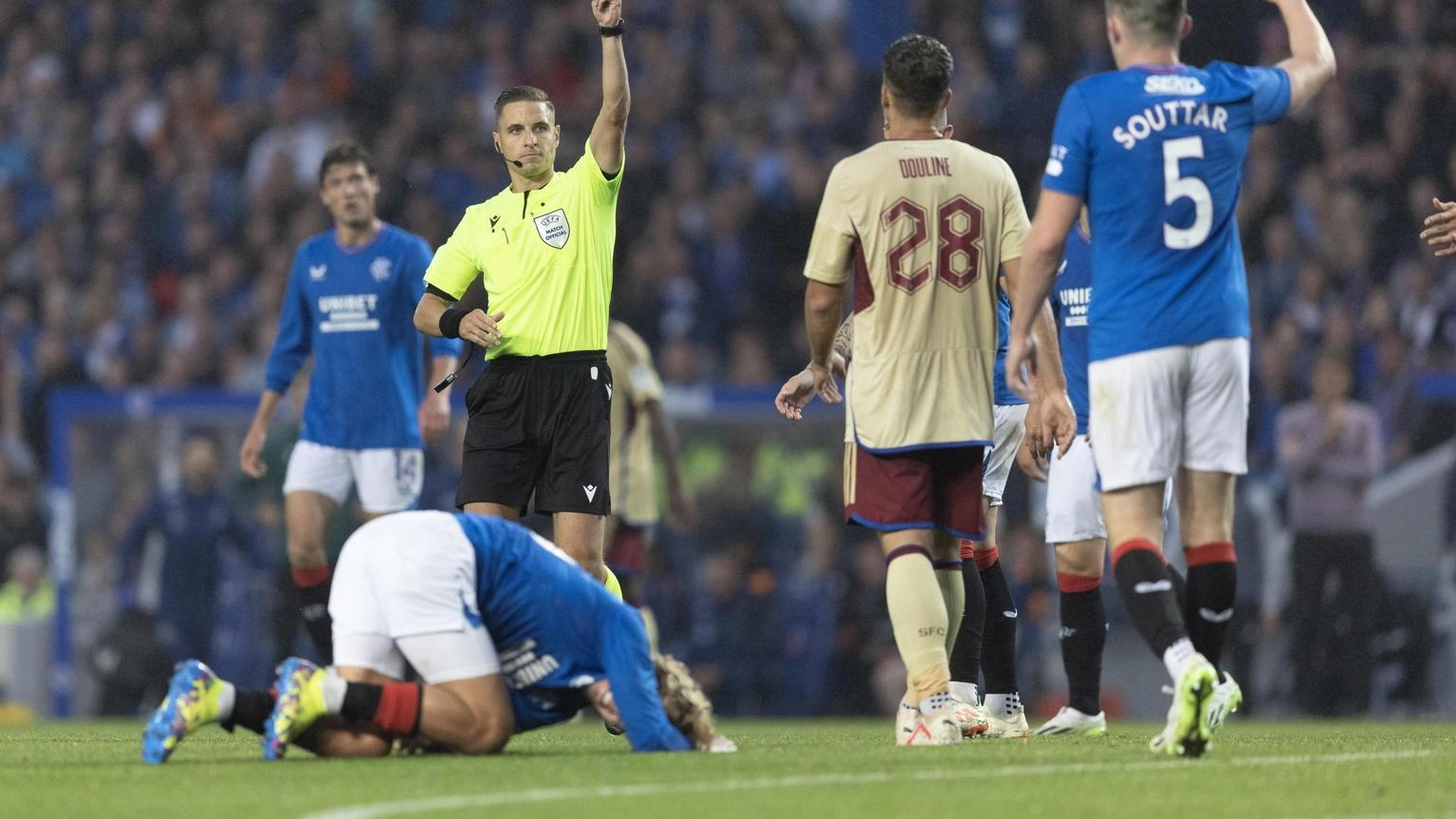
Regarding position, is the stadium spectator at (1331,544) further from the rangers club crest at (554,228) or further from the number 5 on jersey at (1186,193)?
the number 5 on jersey at (1186,193)

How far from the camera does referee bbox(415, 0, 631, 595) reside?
26.8ft

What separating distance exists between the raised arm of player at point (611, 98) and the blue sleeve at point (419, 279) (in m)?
2.18

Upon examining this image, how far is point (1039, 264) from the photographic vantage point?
6246 mm

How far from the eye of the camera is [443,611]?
243 inches

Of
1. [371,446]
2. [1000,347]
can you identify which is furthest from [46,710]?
[1000,347]

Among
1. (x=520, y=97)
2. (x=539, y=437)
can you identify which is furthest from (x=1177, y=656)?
(x=520, y=97)

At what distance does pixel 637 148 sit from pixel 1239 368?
11.7m

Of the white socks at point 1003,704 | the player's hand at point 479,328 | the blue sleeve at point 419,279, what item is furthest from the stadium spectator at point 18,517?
the white socks at point 1003,704

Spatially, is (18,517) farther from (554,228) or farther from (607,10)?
(607,10)

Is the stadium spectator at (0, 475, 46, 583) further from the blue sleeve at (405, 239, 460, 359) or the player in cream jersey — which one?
the player in cream jersey

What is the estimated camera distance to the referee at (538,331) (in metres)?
8.16

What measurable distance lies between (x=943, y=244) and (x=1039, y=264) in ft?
2.77

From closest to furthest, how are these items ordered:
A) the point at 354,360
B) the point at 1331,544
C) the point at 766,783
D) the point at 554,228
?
1. the point at 766,783
2. the point at 554,228
3. the point at 354,360
4. the point at 1331,544

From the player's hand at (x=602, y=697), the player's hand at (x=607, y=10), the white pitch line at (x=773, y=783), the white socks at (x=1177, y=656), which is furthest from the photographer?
the player's hand at (x=607, y=10)
